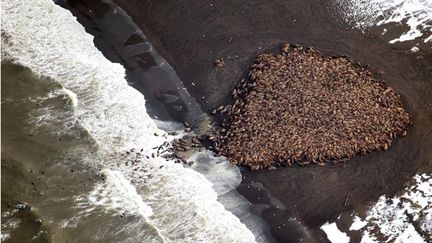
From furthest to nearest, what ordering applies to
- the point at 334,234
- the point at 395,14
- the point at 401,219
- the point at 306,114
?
the point at 395,14 → the point at 306,114 → the point at 401,219 → the point at 334,234

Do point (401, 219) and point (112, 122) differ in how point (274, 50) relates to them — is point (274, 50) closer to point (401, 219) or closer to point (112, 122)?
point (112, 122)

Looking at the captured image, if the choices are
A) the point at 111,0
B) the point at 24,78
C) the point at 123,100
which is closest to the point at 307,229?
the point at 123,100

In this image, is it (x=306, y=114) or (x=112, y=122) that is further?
(x=306, y=114)

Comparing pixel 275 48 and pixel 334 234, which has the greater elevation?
pixel 275 48

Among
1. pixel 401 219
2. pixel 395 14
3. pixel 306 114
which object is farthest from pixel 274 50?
pixel 401 219

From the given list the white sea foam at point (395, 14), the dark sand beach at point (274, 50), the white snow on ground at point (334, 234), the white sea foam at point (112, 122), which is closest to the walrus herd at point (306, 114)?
the dark sand beach at point (274, 50)

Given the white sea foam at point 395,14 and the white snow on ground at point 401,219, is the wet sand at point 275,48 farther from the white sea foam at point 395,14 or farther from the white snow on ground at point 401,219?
the white sea foam at point 395,14

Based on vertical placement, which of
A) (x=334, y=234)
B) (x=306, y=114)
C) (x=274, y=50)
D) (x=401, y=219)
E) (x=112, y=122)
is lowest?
(x=334, y=234)

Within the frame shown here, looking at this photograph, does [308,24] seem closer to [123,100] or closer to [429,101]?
[429,101]

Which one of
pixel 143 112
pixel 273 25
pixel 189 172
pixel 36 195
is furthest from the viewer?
pixel 273 25
